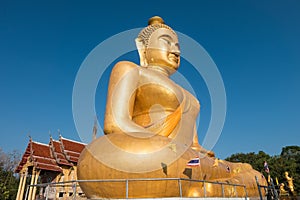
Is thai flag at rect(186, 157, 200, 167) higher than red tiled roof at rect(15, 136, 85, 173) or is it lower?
lower

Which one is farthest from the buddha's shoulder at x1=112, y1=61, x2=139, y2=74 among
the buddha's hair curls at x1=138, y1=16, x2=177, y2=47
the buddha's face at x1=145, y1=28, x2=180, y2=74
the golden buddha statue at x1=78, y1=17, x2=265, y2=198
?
the buddha's hair curls at x1=138, y1=16, x2=177, y2=47

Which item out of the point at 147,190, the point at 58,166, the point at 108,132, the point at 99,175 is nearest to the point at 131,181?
the point at 147,190

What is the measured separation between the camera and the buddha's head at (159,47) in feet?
33.6

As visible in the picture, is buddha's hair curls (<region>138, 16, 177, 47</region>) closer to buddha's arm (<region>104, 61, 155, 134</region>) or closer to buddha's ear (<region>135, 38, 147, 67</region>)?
buddha's ear (<region>135, 38, 147, 67</region>)

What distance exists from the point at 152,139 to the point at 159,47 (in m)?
5.10

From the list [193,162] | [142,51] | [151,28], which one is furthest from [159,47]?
[193,162]

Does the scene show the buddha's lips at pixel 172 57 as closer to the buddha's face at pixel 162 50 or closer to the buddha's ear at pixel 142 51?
the buddha's face at pixel 162 50

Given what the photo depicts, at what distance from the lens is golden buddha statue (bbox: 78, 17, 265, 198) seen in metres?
5.73

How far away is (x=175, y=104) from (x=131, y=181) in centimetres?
406

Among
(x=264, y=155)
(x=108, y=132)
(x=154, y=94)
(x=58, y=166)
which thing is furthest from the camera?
(x=264, y=155)

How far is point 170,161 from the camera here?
5941mm

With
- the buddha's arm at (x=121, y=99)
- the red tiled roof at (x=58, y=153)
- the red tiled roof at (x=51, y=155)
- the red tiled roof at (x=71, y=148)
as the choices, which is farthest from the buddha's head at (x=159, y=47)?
the red tiled roof at (x=58, y=153)

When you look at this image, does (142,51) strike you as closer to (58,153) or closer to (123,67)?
(123,67)

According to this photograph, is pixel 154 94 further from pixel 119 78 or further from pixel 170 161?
pixel 170 161
